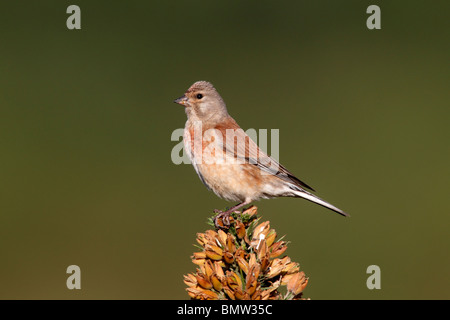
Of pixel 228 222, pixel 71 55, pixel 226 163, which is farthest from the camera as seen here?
pixel 71 55

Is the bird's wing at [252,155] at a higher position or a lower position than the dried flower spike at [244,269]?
higher

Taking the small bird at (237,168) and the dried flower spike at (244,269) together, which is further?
the small bird at (237,168)

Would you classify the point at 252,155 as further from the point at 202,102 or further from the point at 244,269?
the point at 244,269

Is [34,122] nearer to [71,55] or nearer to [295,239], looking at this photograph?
[71,55]

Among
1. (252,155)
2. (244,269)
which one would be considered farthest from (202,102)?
(244,269)

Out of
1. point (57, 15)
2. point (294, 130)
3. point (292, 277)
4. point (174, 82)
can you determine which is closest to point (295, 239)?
point (294, 130)

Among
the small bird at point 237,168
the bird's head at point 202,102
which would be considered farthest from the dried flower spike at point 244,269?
the bird's head at point 202,102

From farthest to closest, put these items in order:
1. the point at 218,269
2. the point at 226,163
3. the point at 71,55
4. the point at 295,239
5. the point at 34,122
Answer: the point at 71,55 → the point at 34,122 → the point at 295,239 → the point at 226,163 → the point at 218,269

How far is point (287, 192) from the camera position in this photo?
356cm

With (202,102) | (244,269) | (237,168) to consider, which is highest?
(202,102)

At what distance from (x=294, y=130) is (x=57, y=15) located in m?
3.13

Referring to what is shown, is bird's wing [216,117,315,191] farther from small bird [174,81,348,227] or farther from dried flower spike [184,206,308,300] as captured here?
dried flower spike [184,206,308,300]

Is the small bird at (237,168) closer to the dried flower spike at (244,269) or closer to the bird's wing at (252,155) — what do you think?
the bird's wing at (252,155)

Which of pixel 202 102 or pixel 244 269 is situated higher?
pixel 202 102
